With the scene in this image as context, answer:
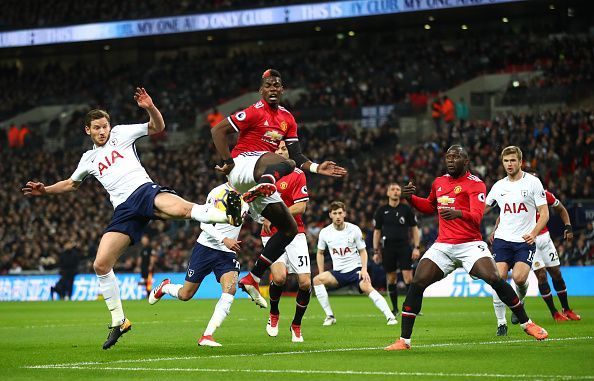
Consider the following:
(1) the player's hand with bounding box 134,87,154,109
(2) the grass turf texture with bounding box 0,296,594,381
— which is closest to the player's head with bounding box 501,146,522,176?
(2) the grass turf texture with bounding box 0,296,594,381

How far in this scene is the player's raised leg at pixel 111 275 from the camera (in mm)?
12711

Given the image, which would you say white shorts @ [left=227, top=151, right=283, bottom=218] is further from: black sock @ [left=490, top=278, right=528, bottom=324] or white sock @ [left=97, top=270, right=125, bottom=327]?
black sock @ [left=490, top=278, right=528, bottom=324]

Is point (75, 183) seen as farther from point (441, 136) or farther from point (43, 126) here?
point (43, 126)

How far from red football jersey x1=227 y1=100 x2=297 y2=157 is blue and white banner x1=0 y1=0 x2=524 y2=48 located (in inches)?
1240

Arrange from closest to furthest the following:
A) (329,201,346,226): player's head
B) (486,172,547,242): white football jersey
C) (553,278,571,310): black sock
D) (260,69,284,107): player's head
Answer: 1. (260,69,284,107): player's head
2. (486,172,547,242): white football jersey
3. (553,278,571,310): black sock
4. (329,201,346,226): player's head

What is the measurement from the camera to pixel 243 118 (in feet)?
41.6

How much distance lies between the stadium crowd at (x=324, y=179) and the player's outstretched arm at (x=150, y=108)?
2048 cm

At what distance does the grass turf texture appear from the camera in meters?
9.80

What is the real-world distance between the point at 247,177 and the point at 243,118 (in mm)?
783

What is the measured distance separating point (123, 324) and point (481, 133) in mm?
28183

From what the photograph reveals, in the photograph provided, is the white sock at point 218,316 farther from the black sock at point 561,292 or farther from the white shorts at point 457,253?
the black sock at point 561,292

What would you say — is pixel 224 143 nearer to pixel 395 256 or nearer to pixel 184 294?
pixel 184 294

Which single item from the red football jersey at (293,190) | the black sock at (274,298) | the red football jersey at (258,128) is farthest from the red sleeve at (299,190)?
the red football jersey at (258,128)

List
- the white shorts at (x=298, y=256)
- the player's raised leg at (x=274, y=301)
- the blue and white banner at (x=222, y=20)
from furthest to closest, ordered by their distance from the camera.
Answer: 1. the blue and white banner at (x=222, y=20)
2. the white shorts at (x=298, y=256)
3. the player's raised leg at (x=274, y=301)
